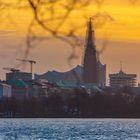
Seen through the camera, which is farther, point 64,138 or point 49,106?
point 49,106

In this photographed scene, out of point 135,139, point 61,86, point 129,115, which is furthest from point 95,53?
point 129,115

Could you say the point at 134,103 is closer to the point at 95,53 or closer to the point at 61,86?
the point at 61,86

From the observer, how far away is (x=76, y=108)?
197875 mm

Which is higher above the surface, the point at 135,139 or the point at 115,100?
the point at 115,100

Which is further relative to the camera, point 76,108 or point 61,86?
point 76,108

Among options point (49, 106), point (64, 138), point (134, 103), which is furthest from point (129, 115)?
point (64, 138)

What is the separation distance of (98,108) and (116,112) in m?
7.52

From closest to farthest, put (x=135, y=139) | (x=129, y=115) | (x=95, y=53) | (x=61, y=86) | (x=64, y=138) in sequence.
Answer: (x=95, y=53) < (x=135, y=139) < (x=64, y=138) < (x=61, y=86) < (x=129, y=115)

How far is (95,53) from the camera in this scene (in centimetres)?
3906

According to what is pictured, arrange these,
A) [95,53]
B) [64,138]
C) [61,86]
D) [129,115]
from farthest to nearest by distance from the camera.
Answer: [129,115] < [61,86] < [64,138] < [95,53]

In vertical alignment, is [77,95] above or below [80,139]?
above

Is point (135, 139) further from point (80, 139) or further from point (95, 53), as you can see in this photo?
point (95, 53)

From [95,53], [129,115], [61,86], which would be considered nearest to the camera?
[95,53]

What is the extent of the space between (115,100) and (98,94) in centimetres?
424
